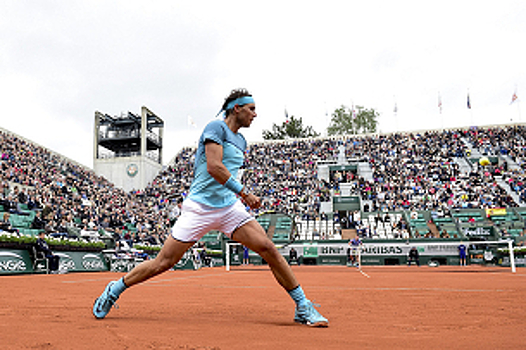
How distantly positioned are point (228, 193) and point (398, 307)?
250 cm

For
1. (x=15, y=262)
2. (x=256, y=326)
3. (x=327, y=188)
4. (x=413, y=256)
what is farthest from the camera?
(x=327, y=188)

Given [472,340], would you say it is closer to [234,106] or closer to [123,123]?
[234,106]

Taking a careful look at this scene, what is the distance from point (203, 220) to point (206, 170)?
43cm

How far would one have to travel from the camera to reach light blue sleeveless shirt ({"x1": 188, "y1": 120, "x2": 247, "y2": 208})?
3.68 metres

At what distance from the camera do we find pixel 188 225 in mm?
3680

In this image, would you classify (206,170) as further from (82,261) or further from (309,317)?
(82,261)

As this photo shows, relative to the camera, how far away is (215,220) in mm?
3701

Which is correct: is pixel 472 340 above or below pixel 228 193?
below

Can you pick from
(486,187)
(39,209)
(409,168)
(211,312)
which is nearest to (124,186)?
(39,209)

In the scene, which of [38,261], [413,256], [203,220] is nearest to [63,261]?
[38,261]

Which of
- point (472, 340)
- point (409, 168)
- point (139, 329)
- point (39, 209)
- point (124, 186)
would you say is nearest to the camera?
point (472, 340)

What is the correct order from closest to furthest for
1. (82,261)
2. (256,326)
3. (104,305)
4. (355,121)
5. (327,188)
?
1. (256,326)
2. (104,305)
3. (82,261)
4. (327,188)
5. (355,121)

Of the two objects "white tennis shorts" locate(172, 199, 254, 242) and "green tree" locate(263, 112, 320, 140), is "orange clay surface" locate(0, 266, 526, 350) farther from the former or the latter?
"green tree" locate(263, 112, 320, 140)

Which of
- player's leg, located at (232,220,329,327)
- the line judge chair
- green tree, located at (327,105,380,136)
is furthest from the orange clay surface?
green tree, located at (327,105,380,136)
